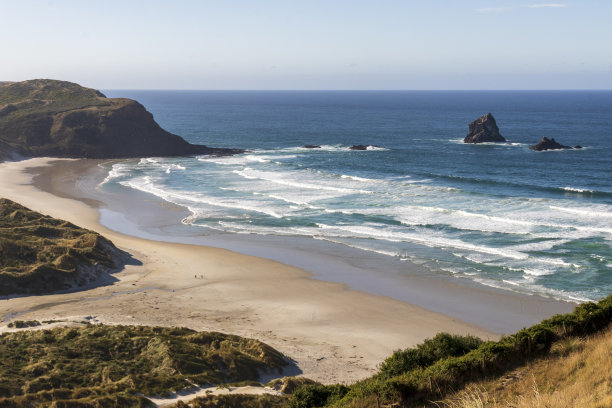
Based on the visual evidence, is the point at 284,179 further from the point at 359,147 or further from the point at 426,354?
the point at 426,354

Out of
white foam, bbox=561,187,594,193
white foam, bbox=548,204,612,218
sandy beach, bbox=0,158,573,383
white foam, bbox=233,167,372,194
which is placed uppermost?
white foam, bbox=561,187,594,193

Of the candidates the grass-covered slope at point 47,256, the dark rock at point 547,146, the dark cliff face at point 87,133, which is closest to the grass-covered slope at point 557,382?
the grass-covered slope at point 47,256

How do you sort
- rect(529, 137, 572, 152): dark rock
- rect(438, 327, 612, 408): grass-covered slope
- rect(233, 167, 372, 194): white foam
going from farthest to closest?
1. rect(529, 137, 572, 152): dark rock
2. rect(233, 167, 372, 194): white foam
3. rect(438, 327, 612, 408): grass-covered slope

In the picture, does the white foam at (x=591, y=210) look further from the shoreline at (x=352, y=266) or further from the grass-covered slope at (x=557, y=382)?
the grass-covered slope at (x=557, y=382)

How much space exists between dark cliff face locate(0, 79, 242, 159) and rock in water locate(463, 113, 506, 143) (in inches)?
1699

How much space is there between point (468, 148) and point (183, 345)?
84715mm

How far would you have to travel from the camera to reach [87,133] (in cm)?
10306

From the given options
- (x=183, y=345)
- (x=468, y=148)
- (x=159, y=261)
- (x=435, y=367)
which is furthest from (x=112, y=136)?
(x=435, y=367)

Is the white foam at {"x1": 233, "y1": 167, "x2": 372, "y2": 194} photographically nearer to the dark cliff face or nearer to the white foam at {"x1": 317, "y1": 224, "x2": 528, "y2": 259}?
the white foam at {"x1": 317, "y1": 224, "x2": 528, "y2": 259}

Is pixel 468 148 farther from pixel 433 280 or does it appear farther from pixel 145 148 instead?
pixel 433 280

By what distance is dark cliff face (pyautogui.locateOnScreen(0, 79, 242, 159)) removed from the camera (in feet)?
329

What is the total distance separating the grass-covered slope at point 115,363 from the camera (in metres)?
20.7

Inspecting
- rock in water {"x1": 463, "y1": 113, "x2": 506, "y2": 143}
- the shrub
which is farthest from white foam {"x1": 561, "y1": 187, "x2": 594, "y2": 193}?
the shrub

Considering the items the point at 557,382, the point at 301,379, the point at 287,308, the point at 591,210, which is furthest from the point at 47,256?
the point at 591,210
